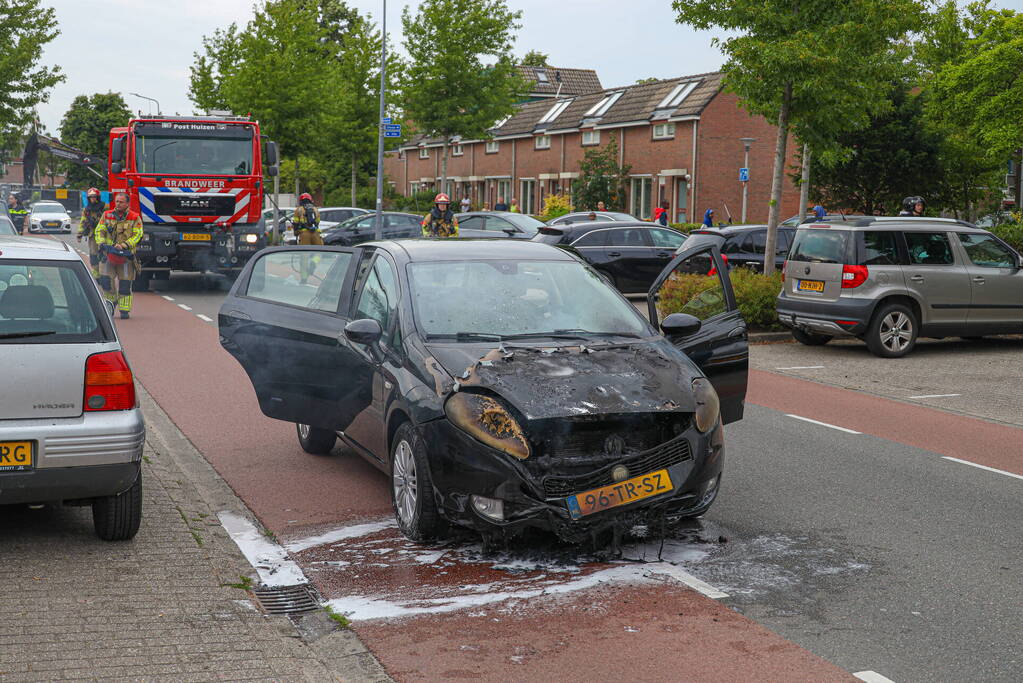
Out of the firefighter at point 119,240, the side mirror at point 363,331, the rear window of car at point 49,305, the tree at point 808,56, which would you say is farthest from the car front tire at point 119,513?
the tree at point 808,56

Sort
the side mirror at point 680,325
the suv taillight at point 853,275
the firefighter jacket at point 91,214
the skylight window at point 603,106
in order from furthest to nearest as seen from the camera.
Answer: the skylight window at point 603,106 → the firefighter jacket at point 91,214 → the suv taillight at point 853,275 → the side mirror at point 680,325

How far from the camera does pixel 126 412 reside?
18.0ft

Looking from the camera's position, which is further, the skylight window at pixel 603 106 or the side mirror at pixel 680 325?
the skylight window at pixel 603 106

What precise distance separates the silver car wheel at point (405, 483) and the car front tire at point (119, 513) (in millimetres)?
1311

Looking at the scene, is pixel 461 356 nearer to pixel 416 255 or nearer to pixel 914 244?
pixel 416 255

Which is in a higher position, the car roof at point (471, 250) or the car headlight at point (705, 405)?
the car roof at point (471, 250)

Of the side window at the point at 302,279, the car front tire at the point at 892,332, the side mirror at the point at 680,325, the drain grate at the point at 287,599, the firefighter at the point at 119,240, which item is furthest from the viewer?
the firefighter at the point at 119,240

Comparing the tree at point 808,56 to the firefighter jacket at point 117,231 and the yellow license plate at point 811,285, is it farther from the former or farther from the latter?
the firefighter jacket at point 117,231

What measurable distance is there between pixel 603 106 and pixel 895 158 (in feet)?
61.9

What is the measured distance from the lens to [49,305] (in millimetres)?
5598

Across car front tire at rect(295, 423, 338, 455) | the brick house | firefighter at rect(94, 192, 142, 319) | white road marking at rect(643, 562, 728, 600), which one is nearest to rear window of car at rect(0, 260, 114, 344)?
car front tire at rect(295, 423, 338, 455)

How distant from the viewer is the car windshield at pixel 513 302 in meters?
6.35

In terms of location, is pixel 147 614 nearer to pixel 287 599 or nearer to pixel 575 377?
pixel 287 599

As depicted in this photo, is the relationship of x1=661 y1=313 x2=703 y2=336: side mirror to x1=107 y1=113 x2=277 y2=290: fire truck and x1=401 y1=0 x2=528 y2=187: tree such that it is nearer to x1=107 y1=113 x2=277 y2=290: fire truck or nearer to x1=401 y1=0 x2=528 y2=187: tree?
x1=107 y1=113 x2=277 y2=290: fire truck
